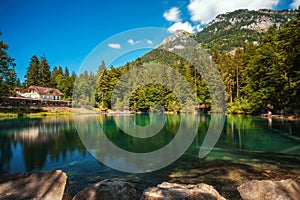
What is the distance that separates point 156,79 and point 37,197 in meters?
42.9

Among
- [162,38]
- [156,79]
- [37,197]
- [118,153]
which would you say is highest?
[156,79]

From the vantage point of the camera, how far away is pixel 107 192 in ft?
9.59

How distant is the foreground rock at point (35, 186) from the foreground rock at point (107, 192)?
0.33 metres

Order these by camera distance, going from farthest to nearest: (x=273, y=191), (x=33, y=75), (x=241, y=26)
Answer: (x=241, y=26), (x=33, y=75), (x=273, y=191)

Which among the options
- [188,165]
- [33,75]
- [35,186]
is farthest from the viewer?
[33,75]

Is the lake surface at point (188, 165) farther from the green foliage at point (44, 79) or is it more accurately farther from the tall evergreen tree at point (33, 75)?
the tall evergreen tree at point (33, 75)

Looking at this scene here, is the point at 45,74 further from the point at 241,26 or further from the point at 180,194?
Result: the point at 241,26

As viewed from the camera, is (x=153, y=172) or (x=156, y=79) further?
(x=156, y=79)

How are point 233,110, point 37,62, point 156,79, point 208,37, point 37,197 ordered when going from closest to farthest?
point 37,197 → point 233,110 → point 156,79 → point 37,62 → point 208,37

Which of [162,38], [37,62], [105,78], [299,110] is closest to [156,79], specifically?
[105,78]

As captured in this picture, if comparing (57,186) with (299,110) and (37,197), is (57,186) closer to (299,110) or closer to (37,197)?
(37,197)

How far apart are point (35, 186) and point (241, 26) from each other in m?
184

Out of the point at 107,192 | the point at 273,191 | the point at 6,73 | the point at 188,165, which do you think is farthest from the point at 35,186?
the point at 6,73

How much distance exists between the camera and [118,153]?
29.3 ft
